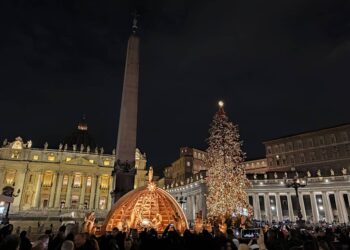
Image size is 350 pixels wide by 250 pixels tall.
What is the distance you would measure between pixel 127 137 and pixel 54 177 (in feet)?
230

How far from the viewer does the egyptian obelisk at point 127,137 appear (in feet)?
60.1

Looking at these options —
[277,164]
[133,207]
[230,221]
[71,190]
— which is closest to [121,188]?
[133,207]

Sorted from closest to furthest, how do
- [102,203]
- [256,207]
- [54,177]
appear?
[256,207] < [54,177] < [102,203]

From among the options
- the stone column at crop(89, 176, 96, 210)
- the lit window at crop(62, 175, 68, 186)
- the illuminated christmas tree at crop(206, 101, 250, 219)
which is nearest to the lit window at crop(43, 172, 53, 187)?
the lit window at crop(62, 175, 68, 186)

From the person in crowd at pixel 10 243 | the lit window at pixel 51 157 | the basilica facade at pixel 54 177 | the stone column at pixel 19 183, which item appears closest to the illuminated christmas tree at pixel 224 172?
the person in crowd at pixel 10 243

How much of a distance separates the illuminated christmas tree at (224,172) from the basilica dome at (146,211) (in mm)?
10564

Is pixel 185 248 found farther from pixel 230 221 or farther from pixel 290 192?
pixel 290 192

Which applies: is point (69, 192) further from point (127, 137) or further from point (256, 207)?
point (127, 137)

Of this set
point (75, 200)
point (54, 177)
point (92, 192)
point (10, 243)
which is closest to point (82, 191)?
point (92, 192)

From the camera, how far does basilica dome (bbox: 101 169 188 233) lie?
14.8 meters

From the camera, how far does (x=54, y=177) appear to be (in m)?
78.1

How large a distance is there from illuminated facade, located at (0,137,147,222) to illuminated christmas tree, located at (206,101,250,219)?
5596 cm

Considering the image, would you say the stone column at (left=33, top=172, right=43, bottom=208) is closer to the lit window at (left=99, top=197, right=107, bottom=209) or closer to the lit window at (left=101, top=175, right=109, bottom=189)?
the lit window at (left=99, top=197, right=107, bottom=209)

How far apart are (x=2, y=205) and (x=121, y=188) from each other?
50.3 metres
